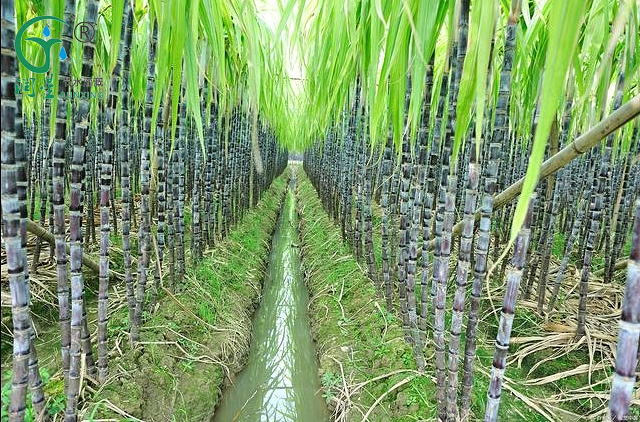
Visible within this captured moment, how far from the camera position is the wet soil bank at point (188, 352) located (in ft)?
5.47

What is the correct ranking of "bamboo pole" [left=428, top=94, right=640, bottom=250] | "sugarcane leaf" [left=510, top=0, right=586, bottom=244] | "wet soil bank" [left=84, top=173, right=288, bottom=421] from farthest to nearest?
"wet soil bank" [left=84, top=173, right=288, bottom=421] → "bamboo pole" [left=428, top=94, right=640, bottom=250] → "sugarcane leaf" [left=510, top=0, right=586, bottom=244]

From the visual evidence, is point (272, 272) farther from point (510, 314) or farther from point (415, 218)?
point (510, 314)

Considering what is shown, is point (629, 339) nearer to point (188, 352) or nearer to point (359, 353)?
point (359, 353)

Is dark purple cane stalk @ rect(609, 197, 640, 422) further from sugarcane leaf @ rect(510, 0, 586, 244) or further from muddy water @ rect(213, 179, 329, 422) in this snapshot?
muddy water @ rect(213, 179, 329, 422)

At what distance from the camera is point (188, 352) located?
2152 mm

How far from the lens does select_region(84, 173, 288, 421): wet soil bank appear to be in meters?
1.67

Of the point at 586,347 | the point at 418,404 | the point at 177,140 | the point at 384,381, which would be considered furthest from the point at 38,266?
the point at 586,347

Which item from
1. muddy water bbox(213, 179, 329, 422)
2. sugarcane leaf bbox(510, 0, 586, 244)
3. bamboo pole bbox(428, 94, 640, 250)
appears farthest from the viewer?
muddy water bbox(213, 179, 329, 422)

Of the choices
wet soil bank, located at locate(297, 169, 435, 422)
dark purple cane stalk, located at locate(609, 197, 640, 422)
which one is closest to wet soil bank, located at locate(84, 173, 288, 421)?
wet soil bank, located at locate(297, 169, 435, 422)

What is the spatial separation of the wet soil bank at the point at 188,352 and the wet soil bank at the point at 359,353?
0.54 meters

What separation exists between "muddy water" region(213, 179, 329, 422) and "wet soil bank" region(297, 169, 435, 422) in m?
0.13

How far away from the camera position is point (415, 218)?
1662 millimetres

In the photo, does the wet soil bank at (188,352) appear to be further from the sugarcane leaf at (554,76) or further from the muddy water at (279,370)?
the sugarcane leaf at (554,76)

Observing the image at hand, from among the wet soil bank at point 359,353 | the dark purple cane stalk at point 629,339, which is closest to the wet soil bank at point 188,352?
the wet soil bank at point 359,353
